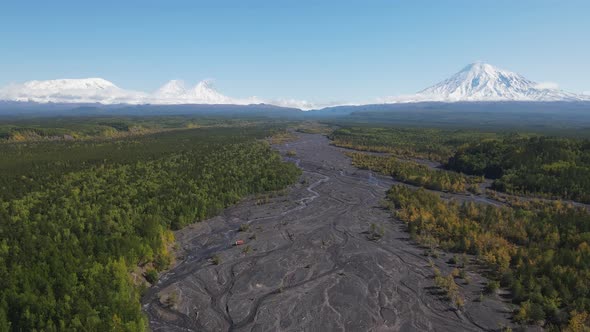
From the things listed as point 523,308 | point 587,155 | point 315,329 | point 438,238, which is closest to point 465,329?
point 523,308

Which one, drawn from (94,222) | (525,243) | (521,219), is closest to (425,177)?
(521,219)

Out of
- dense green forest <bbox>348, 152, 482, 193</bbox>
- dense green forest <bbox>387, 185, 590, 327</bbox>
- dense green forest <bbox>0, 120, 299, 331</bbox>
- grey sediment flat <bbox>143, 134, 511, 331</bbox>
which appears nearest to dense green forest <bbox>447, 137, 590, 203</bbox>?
dense green forest <bbox>348, 152, 482, 193</bbox>

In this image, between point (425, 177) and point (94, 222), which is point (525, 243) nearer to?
point (425, 177)

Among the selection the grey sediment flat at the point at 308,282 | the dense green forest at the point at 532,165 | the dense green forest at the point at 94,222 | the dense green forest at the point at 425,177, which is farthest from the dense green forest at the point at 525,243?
the dense green forest at the point at 94,222

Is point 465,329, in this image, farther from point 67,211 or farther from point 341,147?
point 341,147

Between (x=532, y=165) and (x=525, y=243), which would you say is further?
(x=532, y=165)

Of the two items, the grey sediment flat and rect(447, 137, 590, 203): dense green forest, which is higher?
rect(447, 137, 590, 203): dense green forest

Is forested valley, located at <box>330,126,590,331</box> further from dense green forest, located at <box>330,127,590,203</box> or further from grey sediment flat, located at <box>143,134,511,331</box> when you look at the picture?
grey sediment flat, located at <box>143,134,511,331</box>
